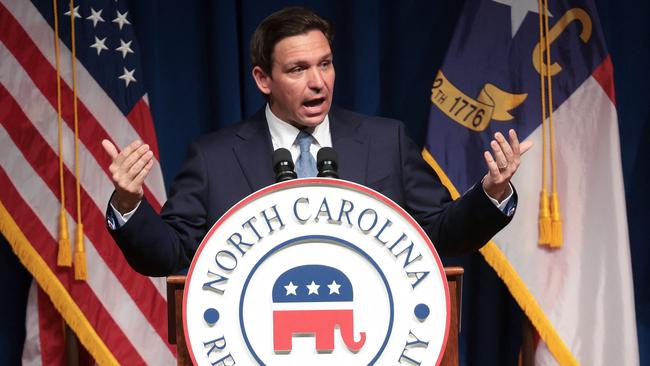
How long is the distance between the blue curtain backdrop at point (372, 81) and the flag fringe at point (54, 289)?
1.24 ft

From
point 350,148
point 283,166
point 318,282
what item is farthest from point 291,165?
point 350,148

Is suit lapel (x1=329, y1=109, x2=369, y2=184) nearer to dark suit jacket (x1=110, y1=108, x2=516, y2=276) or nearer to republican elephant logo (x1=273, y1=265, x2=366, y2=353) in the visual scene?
dark suit jacket (x1=110, y1=108, x2=516, y2=276)

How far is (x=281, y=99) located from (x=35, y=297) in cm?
176

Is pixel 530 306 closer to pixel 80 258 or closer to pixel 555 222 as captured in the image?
pixel 555 222

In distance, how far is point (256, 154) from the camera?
244 centimetres

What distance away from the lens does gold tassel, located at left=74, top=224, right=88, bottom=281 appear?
139 inches

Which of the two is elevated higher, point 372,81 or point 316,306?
point 372,81

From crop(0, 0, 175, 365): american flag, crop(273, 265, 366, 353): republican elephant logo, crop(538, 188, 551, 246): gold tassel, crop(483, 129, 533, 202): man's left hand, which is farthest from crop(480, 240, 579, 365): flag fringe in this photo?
crop(273, 265, 366, 353): republican elephant logo

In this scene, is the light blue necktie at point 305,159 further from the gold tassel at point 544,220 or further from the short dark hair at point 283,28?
the gold tassel at point 544,220

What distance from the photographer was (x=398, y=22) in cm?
413

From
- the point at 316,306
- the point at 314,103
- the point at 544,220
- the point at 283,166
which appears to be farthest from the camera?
the point at 544,220

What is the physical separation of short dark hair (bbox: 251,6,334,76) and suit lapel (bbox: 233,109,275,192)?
144mm

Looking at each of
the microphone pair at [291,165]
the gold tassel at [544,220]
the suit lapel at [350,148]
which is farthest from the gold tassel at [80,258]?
the microphone pair at [291,165]

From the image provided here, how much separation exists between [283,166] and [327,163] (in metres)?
0.08
